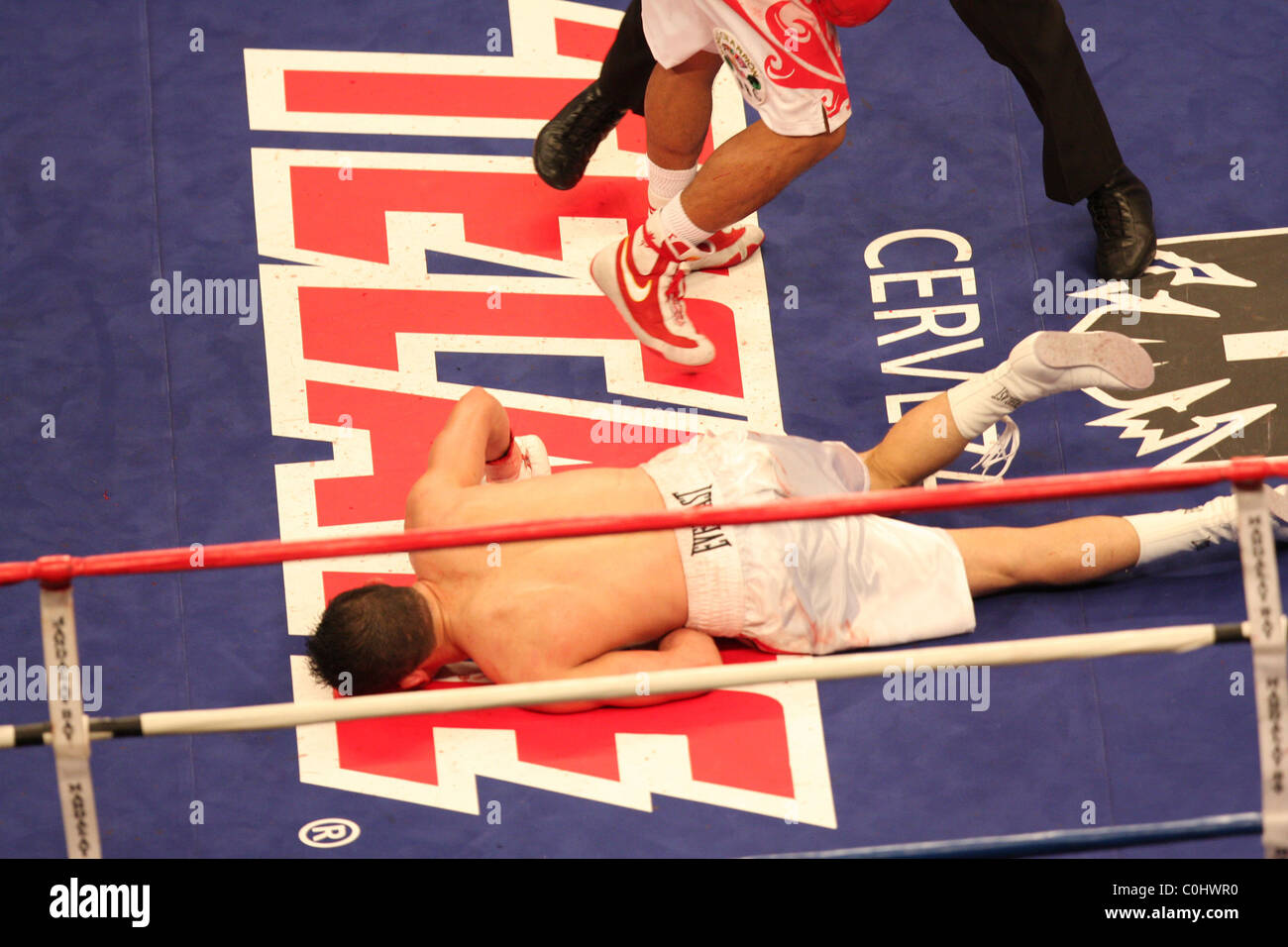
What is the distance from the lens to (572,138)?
3.76 metres

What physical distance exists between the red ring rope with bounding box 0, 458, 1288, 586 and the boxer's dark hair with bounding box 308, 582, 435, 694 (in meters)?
0.85

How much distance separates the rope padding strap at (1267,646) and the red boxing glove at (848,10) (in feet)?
5.23

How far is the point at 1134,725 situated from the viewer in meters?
3.00

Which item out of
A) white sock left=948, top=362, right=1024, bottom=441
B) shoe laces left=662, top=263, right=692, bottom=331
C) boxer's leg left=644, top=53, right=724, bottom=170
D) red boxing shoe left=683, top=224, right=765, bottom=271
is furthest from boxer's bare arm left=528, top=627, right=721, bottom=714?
boxer's leg left=644, top=53, right=724, bottom=170

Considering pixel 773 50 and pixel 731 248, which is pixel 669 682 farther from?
pixel 731 248

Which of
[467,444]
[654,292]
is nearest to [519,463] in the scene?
[467,444]

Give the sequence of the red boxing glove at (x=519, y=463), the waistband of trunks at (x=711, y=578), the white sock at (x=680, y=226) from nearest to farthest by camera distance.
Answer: the waistband of trunks at (x=711, y=578)
the red boxing glove at (x=519, y=463)
the white sock at (x=680, y=226)

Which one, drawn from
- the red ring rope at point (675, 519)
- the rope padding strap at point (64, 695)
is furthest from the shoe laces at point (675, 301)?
the rope padding strap at point (64, 695)

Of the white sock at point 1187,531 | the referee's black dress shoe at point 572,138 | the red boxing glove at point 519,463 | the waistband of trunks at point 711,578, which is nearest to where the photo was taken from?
the waistband of trunks at point 711,578

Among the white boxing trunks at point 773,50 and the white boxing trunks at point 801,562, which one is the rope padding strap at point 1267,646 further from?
the white boxing trunks at point 773,50

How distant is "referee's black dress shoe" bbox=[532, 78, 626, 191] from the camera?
376 cm

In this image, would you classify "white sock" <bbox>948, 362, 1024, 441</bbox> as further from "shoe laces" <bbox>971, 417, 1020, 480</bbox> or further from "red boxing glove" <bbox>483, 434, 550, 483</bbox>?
"red boxing glove" <bbox>483, 434, 550, 483</bbox>

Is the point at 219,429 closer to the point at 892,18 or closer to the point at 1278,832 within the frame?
the point at 892,18

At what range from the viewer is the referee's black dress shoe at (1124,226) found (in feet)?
11.8
